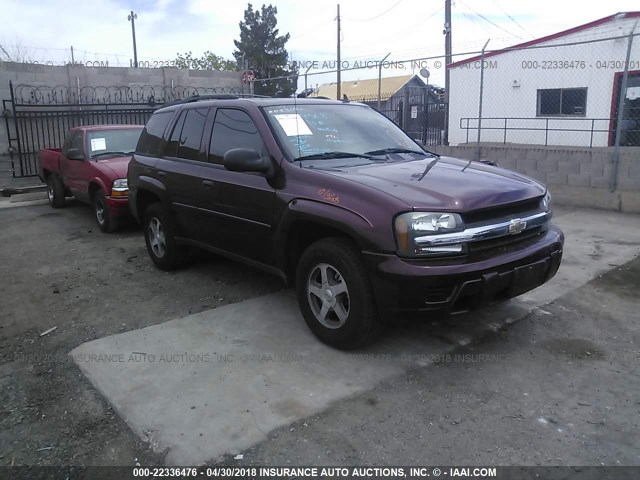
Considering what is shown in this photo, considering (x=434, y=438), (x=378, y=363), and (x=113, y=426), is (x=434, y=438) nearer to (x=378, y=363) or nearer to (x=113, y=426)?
(x=378, y=363)

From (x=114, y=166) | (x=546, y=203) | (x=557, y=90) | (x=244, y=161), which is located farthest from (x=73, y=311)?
(x=557, y=90)

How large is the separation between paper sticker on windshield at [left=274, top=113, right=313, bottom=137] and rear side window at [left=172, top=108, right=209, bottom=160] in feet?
3.37

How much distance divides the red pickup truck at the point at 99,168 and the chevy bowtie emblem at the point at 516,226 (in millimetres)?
5409

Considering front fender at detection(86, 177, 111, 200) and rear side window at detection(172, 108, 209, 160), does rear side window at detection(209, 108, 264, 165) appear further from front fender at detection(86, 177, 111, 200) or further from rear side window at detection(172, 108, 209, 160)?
front fender at detection(86, 177, 111, 200)

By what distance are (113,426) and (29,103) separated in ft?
44.2

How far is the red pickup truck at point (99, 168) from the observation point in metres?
7.69

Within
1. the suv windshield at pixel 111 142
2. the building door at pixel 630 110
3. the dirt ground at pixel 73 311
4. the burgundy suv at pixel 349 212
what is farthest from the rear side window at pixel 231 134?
the building door at pixel 630 110

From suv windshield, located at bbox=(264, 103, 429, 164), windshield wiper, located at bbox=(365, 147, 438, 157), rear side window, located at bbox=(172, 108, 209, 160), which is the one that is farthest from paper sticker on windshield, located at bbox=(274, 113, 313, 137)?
rear side window, located at bbox=(172, 108, 209, 160)

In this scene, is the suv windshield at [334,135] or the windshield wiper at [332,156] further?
the suv windshield at [334,135]

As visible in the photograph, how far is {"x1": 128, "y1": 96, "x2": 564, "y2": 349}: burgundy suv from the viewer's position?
3303mm

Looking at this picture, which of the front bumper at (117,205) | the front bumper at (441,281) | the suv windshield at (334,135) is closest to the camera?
the front bumper at (441,281)

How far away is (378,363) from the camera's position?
3660 millimetres

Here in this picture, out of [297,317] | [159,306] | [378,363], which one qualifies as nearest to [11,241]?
[159,306]

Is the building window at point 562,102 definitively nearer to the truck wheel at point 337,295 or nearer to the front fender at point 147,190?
the front fender at point 147,190
